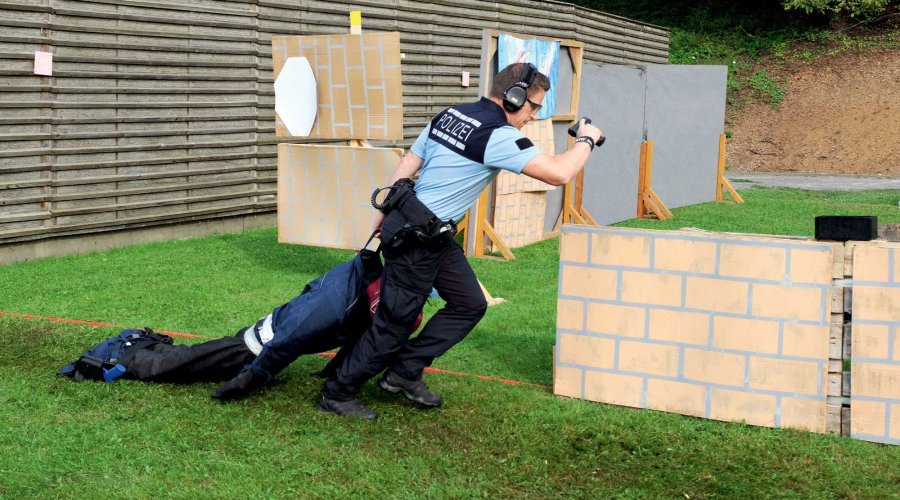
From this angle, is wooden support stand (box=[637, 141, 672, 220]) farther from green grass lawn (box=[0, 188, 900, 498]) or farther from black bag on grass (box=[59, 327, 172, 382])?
black bag on grass (box=[59, 327, 172, 382])

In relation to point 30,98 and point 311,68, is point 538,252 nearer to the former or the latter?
point 311,68

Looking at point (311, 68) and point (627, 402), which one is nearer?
point (627, 402)

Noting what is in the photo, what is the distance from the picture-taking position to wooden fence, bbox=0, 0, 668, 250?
962 centimetres

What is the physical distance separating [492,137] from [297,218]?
4370 mm

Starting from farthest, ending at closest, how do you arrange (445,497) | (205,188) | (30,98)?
(205,188) < (30,98) < (445,497)

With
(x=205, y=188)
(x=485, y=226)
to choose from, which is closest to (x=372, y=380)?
(x=485, y=226)

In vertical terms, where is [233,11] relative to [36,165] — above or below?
above

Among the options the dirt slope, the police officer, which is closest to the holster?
the police officer

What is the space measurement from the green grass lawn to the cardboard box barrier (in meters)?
2.03

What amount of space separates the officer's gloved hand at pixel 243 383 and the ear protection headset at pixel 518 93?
1897mm

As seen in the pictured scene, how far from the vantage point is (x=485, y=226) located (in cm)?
1027

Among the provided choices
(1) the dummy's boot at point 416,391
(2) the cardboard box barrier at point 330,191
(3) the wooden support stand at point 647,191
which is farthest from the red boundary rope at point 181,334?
(3) the wooden support stand at point 647,191

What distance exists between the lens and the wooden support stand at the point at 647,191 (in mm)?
14258

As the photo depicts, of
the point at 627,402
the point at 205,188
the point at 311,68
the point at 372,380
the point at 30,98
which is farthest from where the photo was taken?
the point at 205,188
